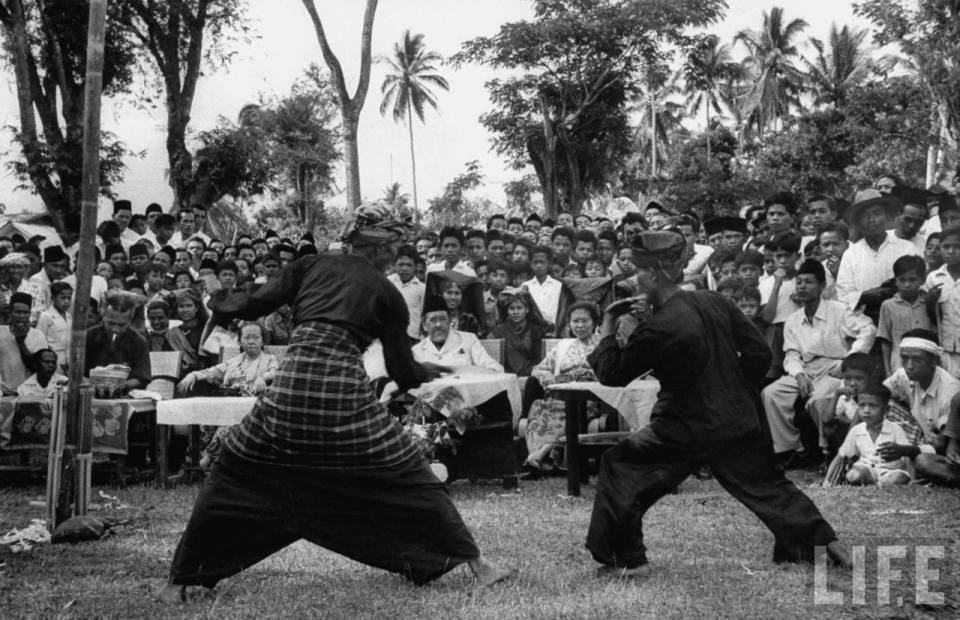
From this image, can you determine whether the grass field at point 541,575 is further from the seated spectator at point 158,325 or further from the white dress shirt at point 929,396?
the seated spectator at point 158,325

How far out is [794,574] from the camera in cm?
512

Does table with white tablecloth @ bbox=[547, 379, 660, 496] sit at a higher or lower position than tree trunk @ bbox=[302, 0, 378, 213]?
lower

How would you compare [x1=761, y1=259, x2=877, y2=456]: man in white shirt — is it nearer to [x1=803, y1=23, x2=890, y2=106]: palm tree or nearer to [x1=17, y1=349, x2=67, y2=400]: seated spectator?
[x1=17, y1=349, x2=67, y2=400]: seated spectator

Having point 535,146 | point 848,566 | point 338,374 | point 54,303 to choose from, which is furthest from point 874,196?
point 535,146

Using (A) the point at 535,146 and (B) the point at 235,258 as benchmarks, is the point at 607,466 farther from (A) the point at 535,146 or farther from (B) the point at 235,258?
(A) the point at 535,146

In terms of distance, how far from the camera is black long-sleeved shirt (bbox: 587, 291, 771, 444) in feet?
16.6

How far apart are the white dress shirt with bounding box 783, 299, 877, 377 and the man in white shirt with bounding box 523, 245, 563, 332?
2506 mm

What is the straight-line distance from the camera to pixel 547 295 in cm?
1123

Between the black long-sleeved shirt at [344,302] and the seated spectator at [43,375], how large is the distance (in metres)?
5.15

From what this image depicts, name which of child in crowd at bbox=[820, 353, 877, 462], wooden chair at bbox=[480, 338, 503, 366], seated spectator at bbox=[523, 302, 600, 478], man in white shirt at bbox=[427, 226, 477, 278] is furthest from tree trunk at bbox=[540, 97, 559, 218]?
child in crowd at bbox=[820, 353, 877, 462]

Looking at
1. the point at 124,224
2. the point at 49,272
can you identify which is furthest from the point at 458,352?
the point at 124,224

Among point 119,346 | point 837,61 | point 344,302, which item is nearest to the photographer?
point 344,302

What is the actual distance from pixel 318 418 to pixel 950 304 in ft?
18.6

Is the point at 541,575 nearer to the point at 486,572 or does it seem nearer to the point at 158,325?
the point at 486,572
